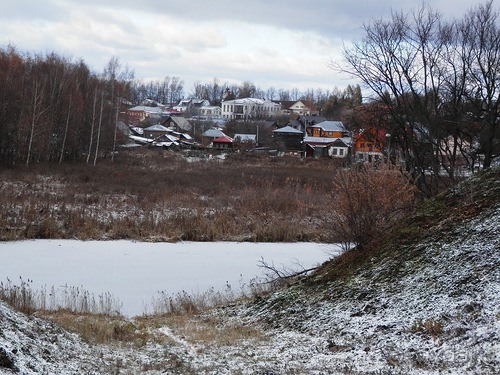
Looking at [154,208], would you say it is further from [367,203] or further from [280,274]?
[367,203]

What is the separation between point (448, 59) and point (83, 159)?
36692 mm

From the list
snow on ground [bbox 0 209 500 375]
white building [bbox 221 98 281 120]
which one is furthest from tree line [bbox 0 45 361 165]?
white building [bbox 221 98 281 120]

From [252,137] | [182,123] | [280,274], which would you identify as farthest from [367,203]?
[182,123]

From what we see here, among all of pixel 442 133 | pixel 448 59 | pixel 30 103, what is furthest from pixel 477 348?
pixel 30 103

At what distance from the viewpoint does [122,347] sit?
669 cm

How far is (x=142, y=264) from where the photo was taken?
16969mm

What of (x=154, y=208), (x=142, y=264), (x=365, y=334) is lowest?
(x=142, y=264)

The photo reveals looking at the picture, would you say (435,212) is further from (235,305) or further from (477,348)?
(477,348)

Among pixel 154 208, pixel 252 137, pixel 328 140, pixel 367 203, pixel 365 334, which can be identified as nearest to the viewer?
pixel 365 334

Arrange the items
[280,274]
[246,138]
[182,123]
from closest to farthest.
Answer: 1. [280,274]
2. [246,138]
3. [182,123]

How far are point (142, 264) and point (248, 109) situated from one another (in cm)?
11276

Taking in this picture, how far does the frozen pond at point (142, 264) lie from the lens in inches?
553

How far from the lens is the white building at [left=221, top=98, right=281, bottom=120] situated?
122456 millimetres

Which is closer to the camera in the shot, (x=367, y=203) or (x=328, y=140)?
(x=367, y=203)
